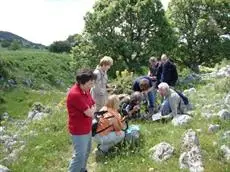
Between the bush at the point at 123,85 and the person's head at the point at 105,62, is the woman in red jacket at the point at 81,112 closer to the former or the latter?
the person's head at the point at 105,62

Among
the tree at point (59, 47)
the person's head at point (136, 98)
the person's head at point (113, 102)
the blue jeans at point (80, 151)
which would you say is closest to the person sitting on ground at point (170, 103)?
the person's head at point (136, 98)

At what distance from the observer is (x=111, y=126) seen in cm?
1517

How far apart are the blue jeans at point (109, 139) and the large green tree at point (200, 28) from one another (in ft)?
148

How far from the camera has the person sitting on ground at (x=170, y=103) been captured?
59.9 feet

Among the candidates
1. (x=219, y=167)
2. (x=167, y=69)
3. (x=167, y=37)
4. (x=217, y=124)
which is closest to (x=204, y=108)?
(x=217, y=124)

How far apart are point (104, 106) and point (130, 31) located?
41.4 m

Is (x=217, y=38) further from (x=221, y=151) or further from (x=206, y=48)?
(x=221, y=151)

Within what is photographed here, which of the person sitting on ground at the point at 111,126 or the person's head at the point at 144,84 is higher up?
the person's head at the point at 144,84

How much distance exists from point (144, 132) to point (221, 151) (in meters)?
3.19

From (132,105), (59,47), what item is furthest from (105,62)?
(59,47)

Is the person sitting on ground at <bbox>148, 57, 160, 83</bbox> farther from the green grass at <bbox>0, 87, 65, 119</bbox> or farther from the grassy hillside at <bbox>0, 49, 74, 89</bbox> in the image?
the grassy hillside at <bbox>0, 49, 74, 89</bbox>

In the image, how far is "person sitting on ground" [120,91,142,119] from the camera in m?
19.0

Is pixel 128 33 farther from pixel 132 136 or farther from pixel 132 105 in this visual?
pixel 132 136

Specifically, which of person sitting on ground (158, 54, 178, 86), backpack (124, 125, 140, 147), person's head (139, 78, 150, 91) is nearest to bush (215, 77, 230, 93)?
person sitting on ground (158, 54, 178, 86)
